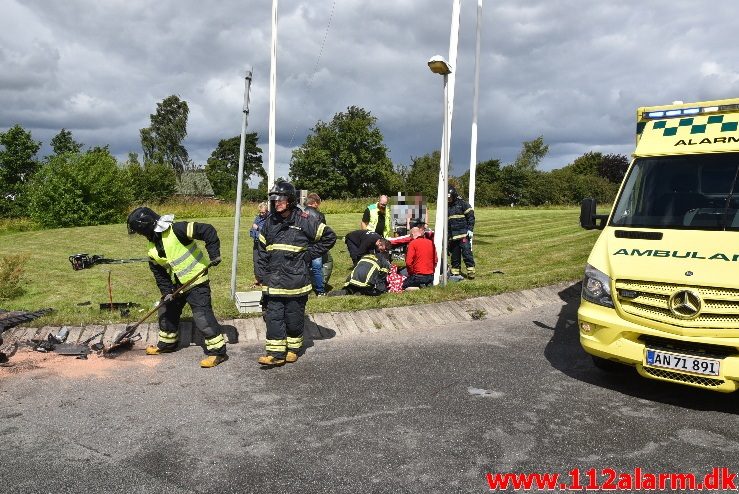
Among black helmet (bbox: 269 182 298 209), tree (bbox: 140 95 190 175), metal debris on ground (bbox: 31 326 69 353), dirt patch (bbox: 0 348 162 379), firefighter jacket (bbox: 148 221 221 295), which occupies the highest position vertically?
tree (bbox: 140 95 190 175)

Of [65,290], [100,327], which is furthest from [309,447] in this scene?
[65,290]

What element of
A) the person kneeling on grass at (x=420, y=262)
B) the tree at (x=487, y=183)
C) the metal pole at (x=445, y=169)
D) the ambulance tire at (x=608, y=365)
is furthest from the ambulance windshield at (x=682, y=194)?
the tree at (x=487, y=183)

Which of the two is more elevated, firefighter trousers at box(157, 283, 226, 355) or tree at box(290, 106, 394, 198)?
tree at box(290, 106, 394, 198)

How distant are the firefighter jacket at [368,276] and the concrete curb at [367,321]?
1440 millimetres

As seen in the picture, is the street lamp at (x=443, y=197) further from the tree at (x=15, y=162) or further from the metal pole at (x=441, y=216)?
the tree at (x=15, y=162)

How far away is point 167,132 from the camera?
72.4 meters

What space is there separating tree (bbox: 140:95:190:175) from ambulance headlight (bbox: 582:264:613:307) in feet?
239

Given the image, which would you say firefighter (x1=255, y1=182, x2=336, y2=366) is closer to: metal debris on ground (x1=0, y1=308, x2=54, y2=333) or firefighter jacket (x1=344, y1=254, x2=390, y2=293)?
metal debris on ground (x1=0, y1=308, x2=54, y2=333)

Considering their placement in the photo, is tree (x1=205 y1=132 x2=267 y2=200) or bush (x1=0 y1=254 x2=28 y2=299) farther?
tree (x1=205 y1=132 x2=267 y2=200)

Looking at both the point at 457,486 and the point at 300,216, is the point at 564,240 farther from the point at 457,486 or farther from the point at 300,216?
the point at 457,486

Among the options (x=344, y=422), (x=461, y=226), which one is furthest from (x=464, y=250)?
(x=344, y=422)

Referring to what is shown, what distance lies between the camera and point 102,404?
Result: 15.5ft

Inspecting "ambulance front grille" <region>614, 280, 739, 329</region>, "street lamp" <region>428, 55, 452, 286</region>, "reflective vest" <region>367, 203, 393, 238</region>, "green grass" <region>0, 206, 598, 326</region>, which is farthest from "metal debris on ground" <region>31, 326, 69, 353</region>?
"reflective vest" <region>367, 203, 393, 238</region>

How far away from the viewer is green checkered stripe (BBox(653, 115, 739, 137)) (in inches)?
223
